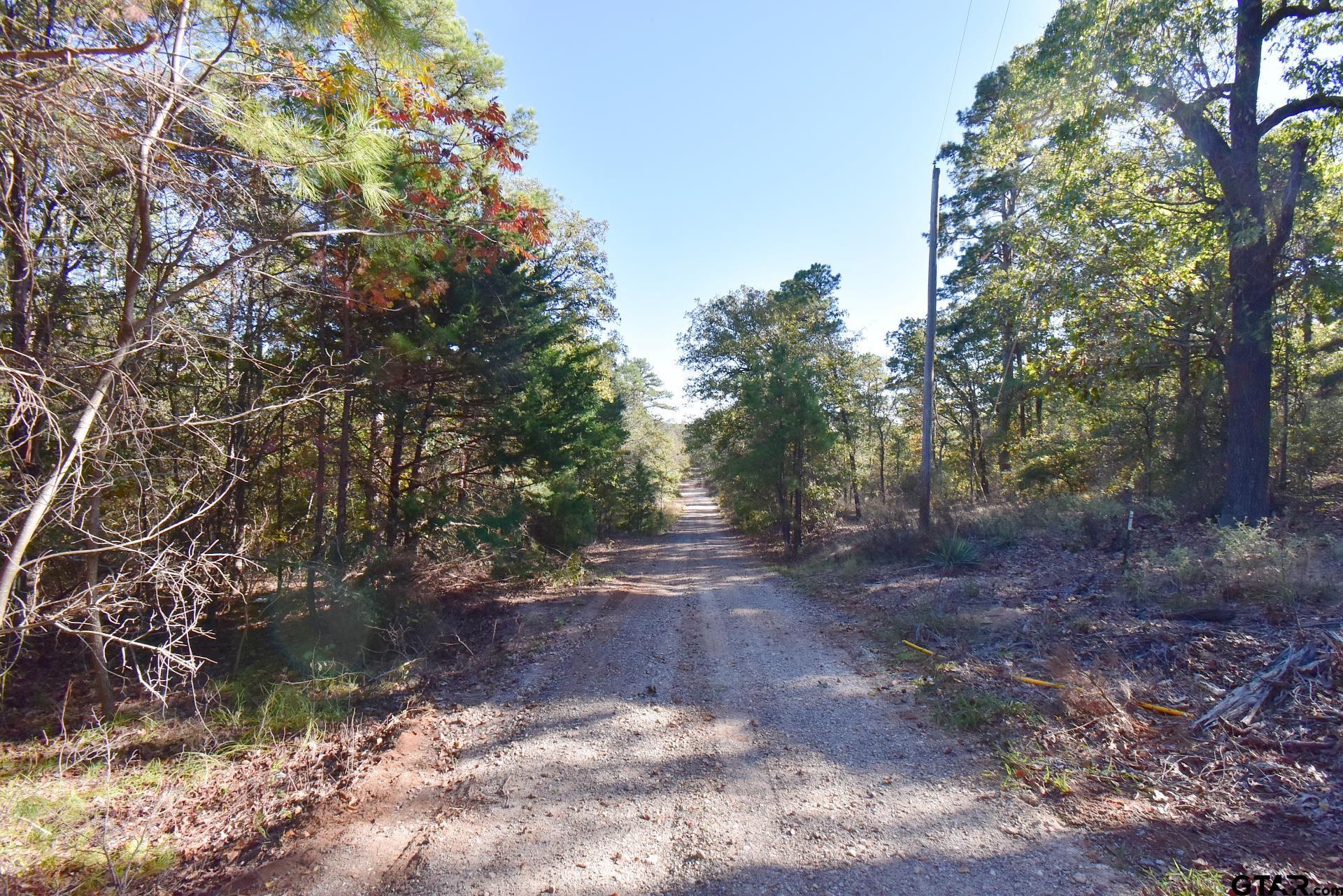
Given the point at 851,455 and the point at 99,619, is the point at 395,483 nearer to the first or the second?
the point at 99,619

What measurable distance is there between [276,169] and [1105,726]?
24.5ft

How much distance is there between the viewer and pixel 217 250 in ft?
17.8

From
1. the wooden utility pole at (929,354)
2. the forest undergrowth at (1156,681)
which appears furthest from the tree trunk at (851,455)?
the forest undergrowth at (1156,681)

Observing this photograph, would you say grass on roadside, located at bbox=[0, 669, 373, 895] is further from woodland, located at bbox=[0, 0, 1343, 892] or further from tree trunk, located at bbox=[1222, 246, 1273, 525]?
tree trunk, located at bbox=[1222, 246, 1273, 525]

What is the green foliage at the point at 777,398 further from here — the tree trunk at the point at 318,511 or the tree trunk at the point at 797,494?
the tree trunk at the point at 318,511

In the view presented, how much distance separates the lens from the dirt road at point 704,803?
310 cm

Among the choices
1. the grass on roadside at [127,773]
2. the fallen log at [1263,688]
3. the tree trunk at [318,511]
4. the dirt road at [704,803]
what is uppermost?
the tree trunk at [318,511]

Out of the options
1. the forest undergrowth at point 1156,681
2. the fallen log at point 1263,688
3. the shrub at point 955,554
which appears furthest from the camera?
the shrub at point 955,554

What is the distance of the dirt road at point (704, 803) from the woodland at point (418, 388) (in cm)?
74

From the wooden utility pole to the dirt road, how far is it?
7.49 m

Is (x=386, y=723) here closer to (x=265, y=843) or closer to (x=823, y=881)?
(x=265, y=843)

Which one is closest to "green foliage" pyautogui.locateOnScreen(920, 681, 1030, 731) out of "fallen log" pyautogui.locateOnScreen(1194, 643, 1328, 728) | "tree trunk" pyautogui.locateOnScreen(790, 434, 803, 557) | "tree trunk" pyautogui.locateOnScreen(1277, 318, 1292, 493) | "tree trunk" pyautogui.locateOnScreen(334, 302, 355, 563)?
"fallen log" pyautogui.locateOnScreen(1194, 643, 1328, 728)

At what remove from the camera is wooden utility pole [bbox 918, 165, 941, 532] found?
13.0 metres

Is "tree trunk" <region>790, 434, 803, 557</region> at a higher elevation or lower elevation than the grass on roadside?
higher
